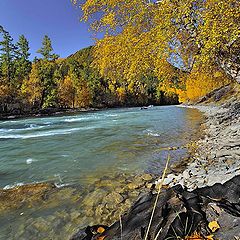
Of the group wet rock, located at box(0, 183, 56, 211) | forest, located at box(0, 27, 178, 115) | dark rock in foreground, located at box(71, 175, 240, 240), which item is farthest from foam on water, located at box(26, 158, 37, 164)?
forest, located at box(0, 27, 178, 115)

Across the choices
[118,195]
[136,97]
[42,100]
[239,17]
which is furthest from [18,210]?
[136,97]

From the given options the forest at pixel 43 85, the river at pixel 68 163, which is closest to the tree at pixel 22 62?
the forest at pixel 43 85

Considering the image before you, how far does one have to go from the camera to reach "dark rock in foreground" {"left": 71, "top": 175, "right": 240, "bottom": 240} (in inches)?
126

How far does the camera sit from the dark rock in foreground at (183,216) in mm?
3192

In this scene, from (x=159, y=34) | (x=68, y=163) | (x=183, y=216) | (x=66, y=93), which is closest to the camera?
(x=183, y=216)

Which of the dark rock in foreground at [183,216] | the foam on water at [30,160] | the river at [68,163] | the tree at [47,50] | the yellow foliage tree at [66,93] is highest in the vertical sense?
the tree at [47,50]

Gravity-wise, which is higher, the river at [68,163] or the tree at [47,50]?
the tree at [47,50]

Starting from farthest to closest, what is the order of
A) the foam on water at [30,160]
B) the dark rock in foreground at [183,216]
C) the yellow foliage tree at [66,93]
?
the yellow foliage tree at [66,93], the foam on water at [30,160], the dark rock in foreground at [183,216]

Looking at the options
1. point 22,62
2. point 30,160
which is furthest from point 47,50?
point 30,160

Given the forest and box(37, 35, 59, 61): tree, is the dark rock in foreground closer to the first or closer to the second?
the forest

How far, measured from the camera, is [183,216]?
344 centimetres

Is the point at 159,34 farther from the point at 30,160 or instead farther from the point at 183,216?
the point at 30,160

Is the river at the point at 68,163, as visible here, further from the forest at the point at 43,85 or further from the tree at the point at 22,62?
the tree at the point at 22,62

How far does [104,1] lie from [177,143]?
9.15 meters
